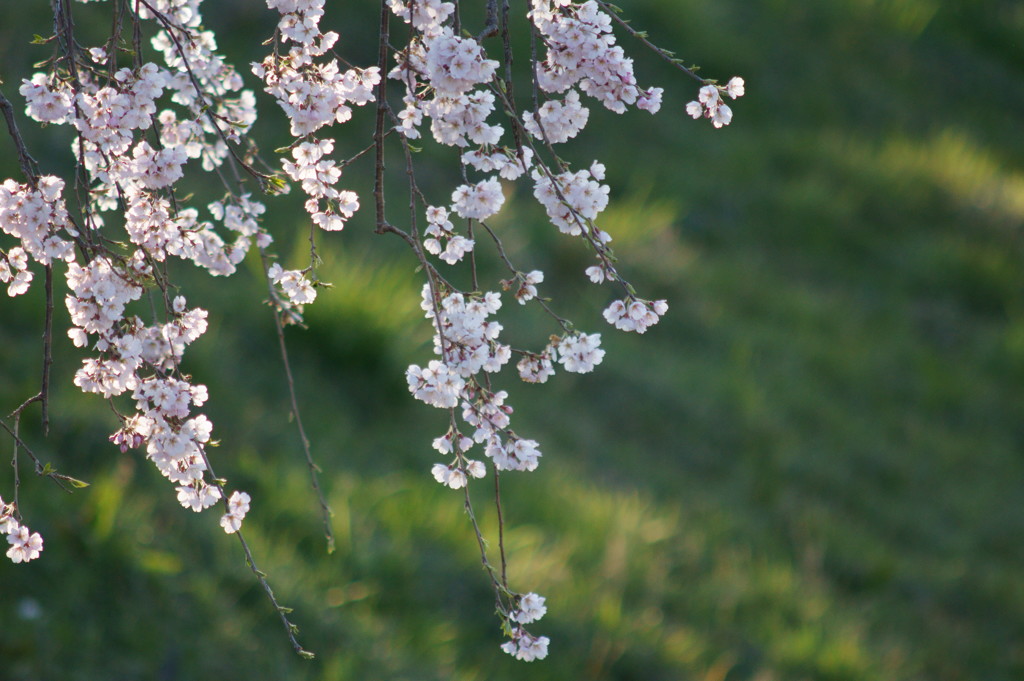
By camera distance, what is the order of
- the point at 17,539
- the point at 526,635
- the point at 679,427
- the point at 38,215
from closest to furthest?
the point at 38,215, the point at 17,539, the point at 526,635, the point at 679,427

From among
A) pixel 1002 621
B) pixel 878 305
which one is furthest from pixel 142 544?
pixel 878 305

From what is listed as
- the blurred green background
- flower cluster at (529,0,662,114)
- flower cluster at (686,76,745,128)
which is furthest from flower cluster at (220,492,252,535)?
the blurred green background

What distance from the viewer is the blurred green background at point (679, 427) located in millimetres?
2568

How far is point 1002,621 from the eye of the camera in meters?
3.57

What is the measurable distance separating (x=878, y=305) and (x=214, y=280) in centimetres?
336

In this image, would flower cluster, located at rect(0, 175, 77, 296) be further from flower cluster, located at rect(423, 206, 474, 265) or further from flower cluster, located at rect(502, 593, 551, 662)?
flower cluster, located at rect(502, 593, 551, 662)

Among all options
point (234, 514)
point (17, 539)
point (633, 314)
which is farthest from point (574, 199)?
point (17, 539)

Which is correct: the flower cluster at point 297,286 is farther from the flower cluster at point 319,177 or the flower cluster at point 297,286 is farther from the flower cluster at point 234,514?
the flower cluster at point 234,514

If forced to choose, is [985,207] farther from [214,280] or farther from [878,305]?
[214,280]

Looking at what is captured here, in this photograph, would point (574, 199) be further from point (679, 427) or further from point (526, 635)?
point (679, 427)

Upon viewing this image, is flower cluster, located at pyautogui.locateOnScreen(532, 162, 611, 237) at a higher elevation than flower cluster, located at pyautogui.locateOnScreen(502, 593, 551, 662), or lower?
higher

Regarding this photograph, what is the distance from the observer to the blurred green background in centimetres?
257

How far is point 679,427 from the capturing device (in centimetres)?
417

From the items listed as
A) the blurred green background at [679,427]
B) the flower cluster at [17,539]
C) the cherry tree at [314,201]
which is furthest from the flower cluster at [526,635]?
the blurred green background at [679,427]
